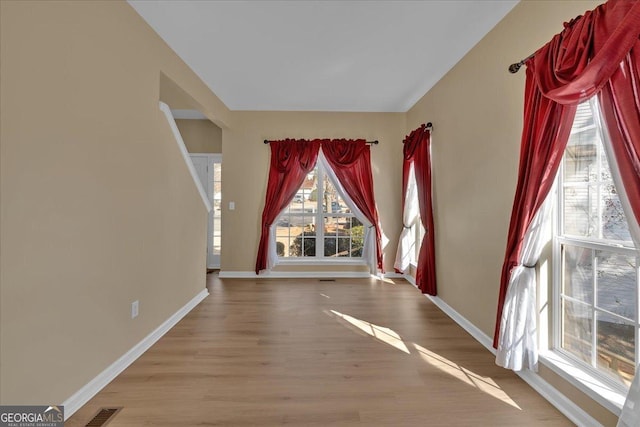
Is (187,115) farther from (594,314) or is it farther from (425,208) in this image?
(594,314)

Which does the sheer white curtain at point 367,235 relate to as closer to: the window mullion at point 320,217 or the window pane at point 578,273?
the window mullion at point 320,217

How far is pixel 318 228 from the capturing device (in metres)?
5.03

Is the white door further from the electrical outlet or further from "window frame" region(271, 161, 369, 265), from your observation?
the electrical outlet

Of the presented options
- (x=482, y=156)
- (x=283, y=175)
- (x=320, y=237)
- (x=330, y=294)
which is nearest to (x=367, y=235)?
(x=320, y=237)

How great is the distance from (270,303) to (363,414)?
2064 millimetres

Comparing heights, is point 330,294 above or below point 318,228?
below

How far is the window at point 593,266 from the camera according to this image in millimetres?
1542

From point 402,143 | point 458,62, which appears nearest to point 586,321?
point 458,62

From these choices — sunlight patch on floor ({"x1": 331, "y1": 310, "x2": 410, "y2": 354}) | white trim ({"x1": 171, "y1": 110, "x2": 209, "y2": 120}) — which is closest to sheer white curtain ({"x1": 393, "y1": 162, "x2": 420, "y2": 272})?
sunlight patch on floor ({"x1": 331, "y1": 310, "x2": 410, "y2": 354})

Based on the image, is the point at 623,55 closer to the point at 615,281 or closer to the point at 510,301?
the point at 615,281

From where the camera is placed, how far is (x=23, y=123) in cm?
147

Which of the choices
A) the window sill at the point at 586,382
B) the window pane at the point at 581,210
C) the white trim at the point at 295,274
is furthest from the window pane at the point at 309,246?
the window pane at the point at 581,210

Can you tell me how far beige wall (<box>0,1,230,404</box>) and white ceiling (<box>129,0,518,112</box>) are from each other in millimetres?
447

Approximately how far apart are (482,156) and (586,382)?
1.73 meters
